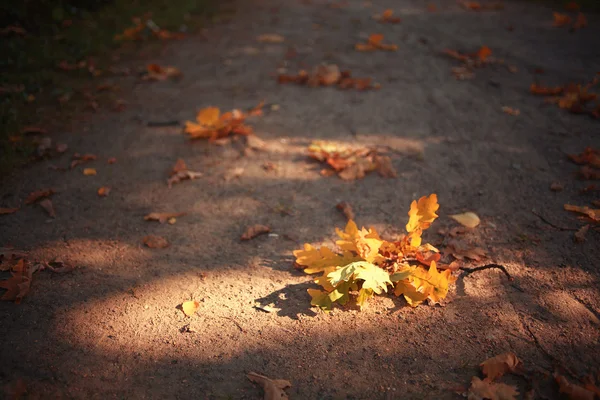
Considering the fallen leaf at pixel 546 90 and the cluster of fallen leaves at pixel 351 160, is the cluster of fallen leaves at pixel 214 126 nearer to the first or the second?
the cluster of fallen leaves at pixel 351 160

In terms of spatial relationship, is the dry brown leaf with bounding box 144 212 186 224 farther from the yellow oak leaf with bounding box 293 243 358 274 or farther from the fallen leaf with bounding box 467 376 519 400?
the fallen leaf with bounding box 467 376 519 400

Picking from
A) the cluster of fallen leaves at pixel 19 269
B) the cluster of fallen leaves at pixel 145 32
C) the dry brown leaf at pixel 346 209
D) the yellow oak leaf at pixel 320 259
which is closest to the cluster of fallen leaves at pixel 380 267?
the yellow oak leaf at pixel 320 259

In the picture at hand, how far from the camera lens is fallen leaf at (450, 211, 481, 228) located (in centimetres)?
238

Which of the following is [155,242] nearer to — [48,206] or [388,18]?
[48,206]

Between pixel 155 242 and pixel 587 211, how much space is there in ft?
8.09

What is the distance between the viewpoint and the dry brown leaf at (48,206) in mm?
2527

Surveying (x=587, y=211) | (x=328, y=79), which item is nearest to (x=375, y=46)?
(x=328, y=79)

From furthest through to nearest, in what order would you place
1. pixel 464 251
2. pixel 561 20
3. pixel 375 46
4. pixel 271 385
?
pixel 561 20 → pixel 375 46 → pixel 464 251 → pixel 271 385

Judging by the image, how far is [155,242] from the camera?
91.7 inches

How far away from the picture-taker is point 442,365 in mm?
1629

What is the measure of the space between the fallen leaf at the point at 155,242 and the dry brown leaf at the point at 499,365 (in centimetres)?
171

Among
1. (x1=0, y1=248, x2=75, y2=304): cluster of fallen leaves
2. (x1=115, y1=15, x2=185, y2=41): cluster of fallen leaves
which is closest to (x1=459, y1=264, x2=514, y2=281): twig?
(x1=0, y1=248, x2=75, y2=304): cluster of fallen leaves

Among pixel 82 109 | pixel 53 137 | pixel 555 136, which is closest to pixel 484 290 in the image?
pixel 555 136

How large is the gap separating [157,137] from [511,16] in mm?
5959
